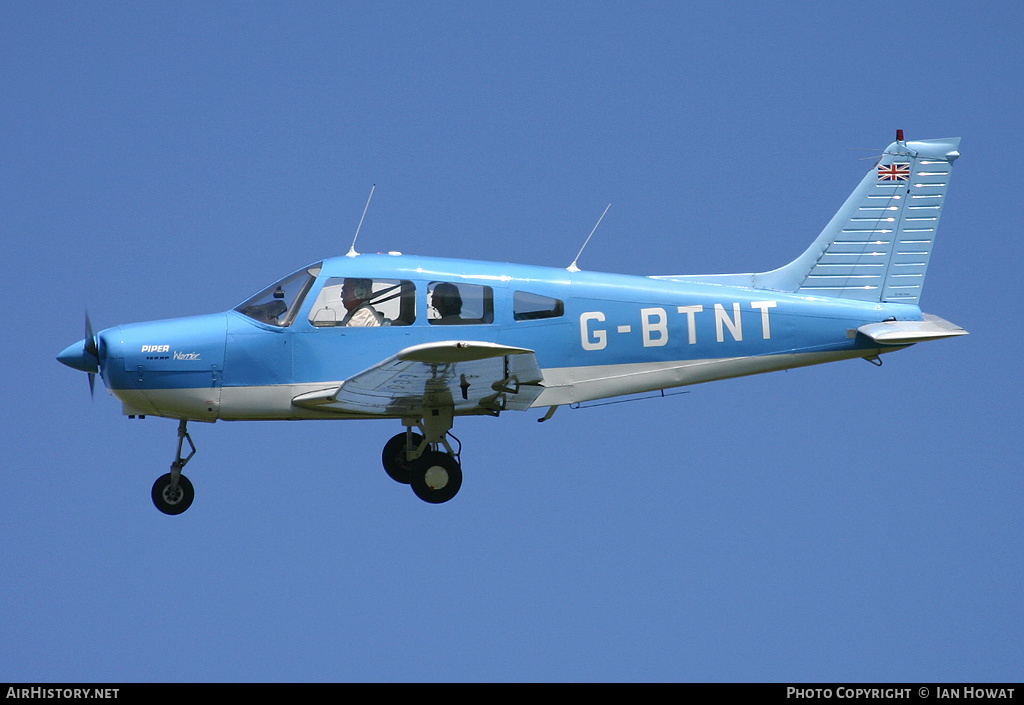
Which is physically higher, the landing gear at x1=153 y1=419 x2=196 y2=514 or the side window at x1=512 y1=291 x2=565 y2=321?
the side window at x1=512 y1=291 x2=565 y2=321

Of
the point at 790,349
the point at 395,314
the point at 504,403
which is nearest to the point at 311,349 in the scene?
the point at 395,314

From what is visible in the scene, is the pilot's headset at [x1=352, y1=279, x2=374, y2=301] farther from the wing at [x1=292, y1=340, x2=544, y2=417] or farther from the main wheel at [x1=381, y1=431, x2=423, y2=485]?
the main wheel at [x1=381, y1=431, x2=423, y2=485]

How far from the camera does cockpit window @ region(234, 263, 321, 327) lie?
14.9m

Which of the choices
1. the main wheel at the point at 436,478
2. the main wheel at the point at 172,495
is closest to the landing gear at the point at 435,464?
the main wheel at the point at 436,478

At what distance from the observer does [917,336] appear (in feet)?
50.6

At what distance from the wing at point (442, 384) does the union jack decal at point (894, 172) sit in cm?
463

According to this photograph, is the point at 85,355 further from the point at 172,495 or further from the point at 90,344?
the point at 172,495

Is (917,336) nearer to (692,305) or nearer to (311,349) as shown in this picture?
(692,305)

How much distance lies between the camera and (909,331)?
15555 mm

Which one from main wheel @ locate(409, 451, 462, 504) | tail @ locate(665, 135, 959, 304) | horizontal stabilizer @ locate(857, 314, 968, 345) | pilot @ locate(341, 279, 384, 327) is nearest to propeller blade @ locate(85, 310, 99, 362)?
pilot @ locate(341, 279, 384, 327)

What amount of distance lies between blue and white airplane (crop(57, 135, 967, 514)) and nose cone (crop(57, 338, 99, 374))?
0.05 ft

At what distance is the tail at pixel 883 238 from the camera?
52.7 ft

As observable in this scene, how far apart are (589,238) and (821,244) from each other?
261 cm
